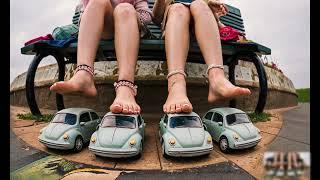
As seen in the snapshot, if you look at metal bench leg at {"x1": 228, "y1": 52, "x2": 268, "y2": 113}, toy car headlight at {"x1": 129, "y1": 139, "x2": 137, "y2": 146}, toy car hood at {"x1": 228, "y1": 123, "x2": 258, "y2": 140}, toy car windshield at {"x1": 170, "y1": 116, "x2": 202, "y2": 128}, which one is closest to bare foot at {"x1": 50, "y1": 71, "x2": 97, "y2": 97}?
toy car headlight at {"x1": 129, "y1": 139, "x2": 137, "y2": 146}

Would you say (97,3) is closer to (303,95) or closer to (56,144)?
(56,144)

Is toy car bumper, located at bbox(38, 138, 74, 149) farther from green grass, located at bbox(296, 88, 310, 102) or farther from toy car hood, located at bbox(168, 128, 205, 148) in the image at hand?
green grass, located at bbox(296, 88, 310, 102)

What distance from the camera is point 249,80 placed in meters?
5.00

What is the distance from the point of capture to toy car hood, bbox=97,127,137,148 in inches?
88.0

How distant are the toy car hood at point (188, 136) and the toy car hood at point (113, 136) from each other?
0.31 metres

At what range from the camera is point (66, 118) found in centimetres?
264

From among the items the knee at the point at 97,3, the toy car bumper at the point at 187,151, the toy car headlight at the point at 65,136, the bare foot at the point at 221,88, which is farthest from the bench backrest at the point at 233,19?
the toy car bumper at the point at 187,151

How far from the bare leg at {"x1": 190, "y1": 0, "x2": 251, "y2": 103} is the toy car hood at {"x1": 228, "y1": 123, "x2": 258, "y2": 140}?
0.27 meters

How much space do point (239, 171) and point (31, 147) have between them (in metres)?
1.68

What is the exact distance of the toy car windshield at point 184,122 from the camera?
7.94ft

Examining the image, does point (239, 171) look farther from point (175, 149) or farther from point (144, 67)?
point (144, 67)

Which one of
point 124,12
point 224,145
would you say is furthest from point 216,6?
point 224,145

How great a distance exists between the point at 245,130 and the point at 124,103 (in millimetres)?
973

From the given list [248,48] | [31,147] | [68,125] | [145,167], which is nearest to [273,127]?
[248,48]
